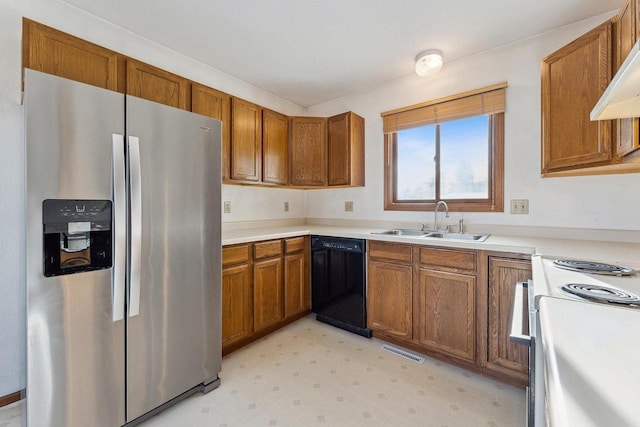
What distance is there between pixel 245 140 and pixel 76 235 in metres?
1.53

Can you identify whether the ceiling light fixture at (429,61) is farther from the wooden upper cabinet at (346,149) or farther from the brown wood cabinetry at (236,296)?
the brown wood cabinetry at (236,296)

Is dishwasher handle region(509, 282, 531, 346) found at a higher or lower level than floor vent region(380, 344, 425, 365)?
higher

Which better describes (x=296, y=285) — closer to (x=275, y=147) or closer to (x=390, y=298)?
(x=390, y=298)

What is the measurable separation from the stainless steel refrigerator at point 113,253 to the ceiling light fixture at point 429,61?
1.80m

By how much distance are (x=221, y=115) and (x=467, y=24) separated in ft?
6.49

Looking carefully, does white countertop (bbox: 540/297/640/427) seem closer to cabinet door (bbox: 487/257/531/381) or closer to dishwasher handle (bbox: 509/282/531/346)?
dishwasher handle (bbox: 509/282/531/346)

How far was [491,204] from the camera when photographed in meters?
2.30

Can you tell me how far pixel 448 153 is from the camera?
258 cm

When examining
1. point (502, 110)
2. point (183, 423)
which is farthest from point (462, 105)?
point (183, 423)

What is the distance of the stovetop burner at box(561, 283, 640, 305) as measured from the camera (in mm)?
792

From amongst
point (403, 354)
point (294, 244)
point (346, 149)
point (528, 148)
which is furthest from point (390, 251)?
point (528, 148)

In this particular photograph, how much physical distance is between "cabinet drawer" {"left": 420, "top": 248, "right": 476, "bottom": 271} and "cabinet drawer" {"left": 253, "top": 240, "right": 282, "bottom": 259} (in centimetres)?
121

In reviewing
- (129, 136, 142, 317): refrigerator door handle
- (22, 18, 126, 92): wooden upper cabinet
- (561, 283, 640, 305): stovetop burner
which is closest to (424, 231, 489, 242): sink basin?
(561, 283, 640, 305): stovetop burner

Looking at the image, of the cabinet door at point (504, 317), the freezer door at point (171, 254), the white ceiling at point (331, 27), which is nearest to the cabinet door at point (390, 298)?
the cabinet door at point (504, 317)
